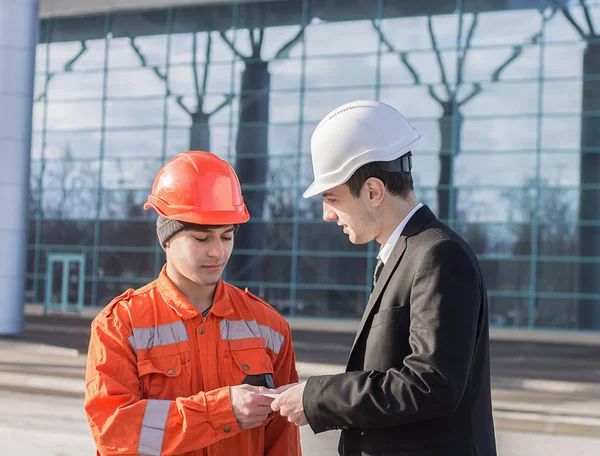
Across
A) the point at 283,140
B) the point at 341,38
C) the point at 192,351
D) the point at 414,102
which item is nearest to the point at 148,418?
the point at 192,351

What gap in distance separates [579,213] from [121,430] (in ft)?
81.9

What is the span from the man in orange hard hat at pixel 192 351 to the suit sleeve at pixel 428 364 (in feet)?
1.36

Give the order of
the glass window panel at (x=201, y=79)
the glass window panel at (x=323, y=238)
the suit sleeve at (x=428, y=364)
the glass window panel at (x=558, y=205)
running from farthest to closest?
the glass window panel at (x=201, y=79), the glass window panel at (x=323, y=238), the glass window panel at (x=558, y=205), the suit sleeve at (x=428, y=364)

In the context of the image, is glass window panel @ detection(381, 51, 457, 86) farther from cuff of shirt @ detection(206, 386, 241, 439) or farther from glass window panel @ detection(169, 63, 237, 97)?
cuff of shirt @ detection(206, 386, 241, 439)

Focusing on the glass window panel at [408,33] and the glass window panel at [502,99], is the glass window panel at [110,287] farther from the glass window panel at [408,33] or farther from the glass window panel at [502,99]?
the glass window panel at [502,99]

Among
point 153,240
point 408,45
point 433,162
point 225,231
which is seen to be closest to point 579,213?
point 433,162

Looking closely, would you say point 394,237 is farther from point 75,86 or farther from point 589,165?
point 75,86

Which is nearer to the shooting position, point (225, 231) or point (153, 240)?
point (225, 231)

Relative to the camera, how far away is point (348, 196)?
2719 millimetres

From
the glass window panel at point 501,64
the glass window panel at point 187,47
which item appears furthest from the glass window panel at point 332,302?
the glass window panel at point 187,47

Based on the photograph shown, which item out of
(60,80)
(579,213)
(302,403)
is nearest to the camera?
(302,403)

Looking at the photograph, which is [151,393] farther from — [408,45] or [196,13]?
[196,13]

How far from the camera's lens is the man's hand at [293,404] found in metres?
2.61

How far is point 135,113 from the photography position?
103 ft
